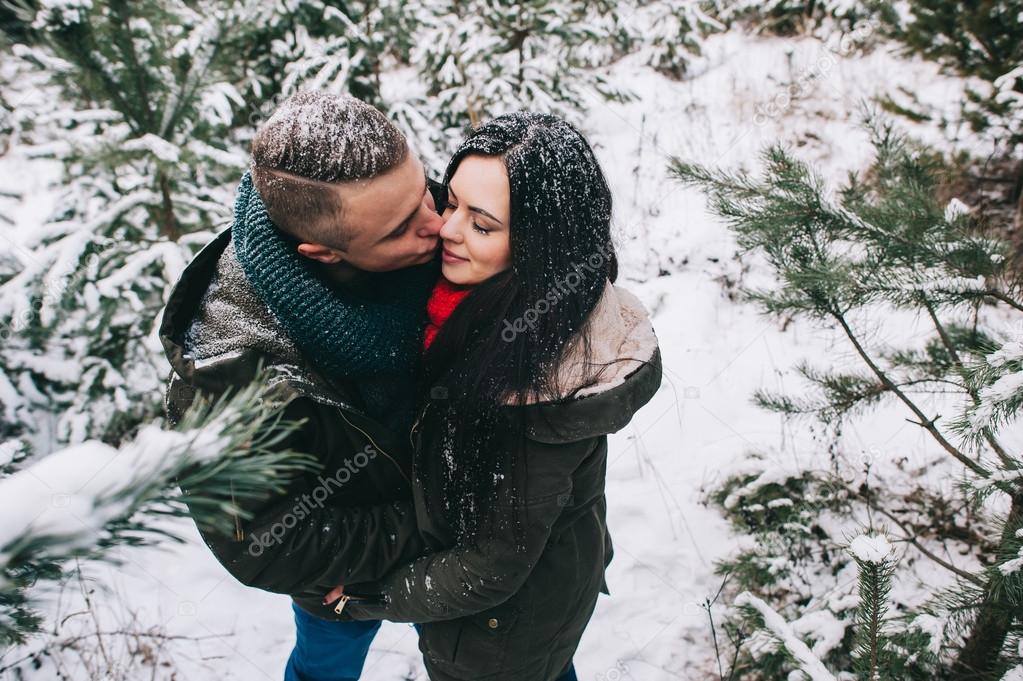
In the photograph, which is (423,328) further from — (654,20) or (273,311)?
(654,20)

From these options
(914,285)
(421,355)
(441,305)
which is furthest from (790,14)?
(421,355)

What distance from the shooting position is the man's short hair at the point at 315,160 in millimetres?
1447

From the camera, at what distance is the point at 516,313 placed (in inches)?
58.7

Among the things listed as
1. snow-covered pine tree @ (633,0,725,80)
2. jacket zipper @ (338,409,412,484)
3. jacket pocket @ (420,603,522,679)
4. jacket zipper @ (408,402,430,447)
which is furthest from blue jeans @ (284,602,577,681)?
snow-covered pine tree @ (633,0,725,80)

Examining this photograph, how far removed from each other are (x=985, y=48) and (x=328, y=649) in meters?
4.97

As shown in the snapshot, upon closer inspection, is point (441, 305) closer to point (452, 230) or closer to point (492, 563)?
point (452, 230)

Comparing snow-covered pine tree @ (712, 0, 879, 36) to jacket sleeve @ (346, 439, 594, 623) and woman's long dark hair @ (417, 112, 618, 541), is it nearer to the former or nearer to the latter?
woman's long dark hair @ (417, 112, 618, 541)

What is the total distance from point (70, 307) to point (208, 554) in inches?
58.4

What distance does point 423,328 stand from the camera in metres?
1.67

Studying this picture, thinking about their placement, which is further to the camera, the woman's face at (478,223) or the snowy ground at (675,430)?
the snowy ground at (675,430)

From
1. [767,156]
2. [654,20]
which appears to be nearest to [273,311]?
[767,156]

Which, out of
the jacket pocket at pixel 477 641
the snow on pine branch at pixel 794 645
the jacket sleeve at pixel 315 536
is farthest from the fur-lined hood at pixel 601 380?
the snow on pine branch at pixel 794 645

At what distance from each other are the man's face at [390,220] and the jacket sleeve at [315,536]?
425mm

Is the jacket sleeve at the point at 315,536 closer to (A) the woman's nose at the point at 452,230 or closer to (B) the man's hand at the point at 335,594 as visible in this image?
(B) the man's hand at the point at 335,594
